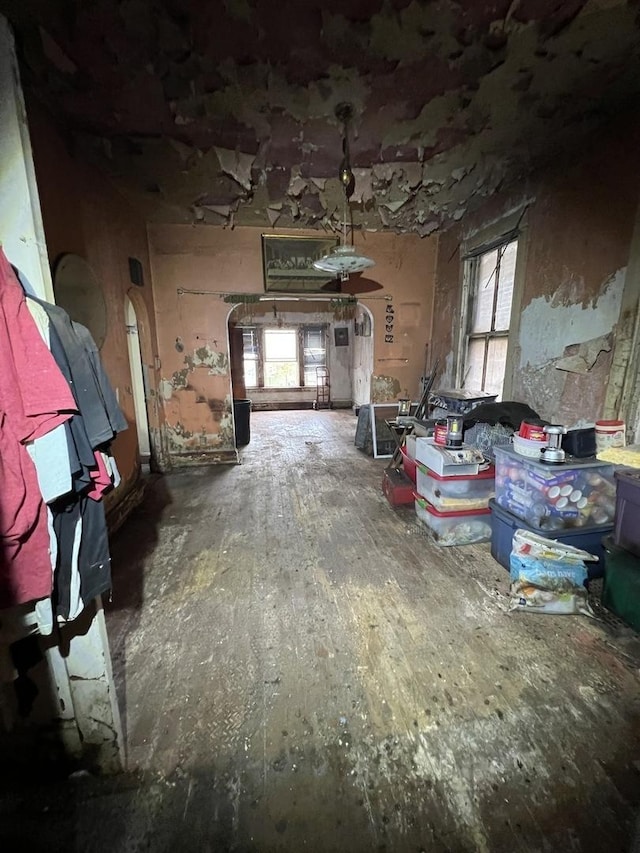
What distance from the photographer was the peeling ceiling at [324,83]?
152cm

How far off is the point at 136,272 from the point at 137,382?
119 centimetres

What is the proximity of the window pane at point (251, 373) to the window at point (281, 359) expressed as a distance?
0.85ft

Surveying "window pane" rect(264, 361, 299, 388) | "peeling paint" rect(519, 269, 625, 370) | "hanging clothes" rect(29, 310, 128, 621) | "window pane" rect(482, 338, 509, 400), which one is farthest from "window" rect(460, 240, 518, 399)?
"window pane" rect(264, 361, 299, 388)

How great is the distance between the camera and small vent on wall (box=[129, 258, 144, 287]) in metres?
3.47

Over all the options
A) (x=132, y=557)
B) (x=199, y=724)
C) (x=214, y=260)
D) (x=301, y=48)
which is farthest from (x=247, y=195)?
(x=199, y=724)

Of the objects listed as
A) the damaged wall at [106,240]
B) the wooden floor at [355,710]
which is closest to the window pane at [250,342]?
the damaged wall at [106,240]

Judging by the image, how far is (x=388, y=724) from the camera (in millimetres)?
1283

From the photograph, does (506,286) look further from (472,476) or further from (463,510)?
(463,510)

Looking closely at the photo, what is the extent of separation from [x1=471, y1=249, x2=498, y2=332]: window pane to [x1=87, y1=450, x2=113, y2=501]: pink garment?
380 centimetres

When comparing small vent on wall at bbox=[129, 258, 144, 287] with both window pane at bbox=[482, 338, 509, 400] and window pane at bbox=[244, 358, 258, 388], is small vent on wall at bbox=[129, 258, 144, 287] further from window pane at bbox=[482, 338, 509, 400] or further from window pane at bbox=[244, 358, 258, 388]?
window pane at bbox=[244, 358, 258, 388]

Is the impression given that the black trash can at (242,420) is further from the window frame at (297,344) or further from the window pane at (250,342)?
the window pane at (250,342)

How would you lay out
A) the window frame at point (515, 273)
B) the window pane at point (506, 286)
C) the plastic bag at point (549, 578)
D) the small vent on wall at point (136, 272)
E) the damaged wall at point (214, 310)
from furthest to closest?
the damaged wall at point (214, 310), the small vent on wall at point (136, 272), the window pane at point (506, 286), the window frame at point (515, 273), the plastic bag at point (549, 578)

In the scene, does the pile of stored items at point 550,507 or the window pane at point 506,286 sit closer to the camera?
the pile of stored items at point 550,507

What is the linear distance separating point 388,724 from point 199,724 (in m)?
0.71
